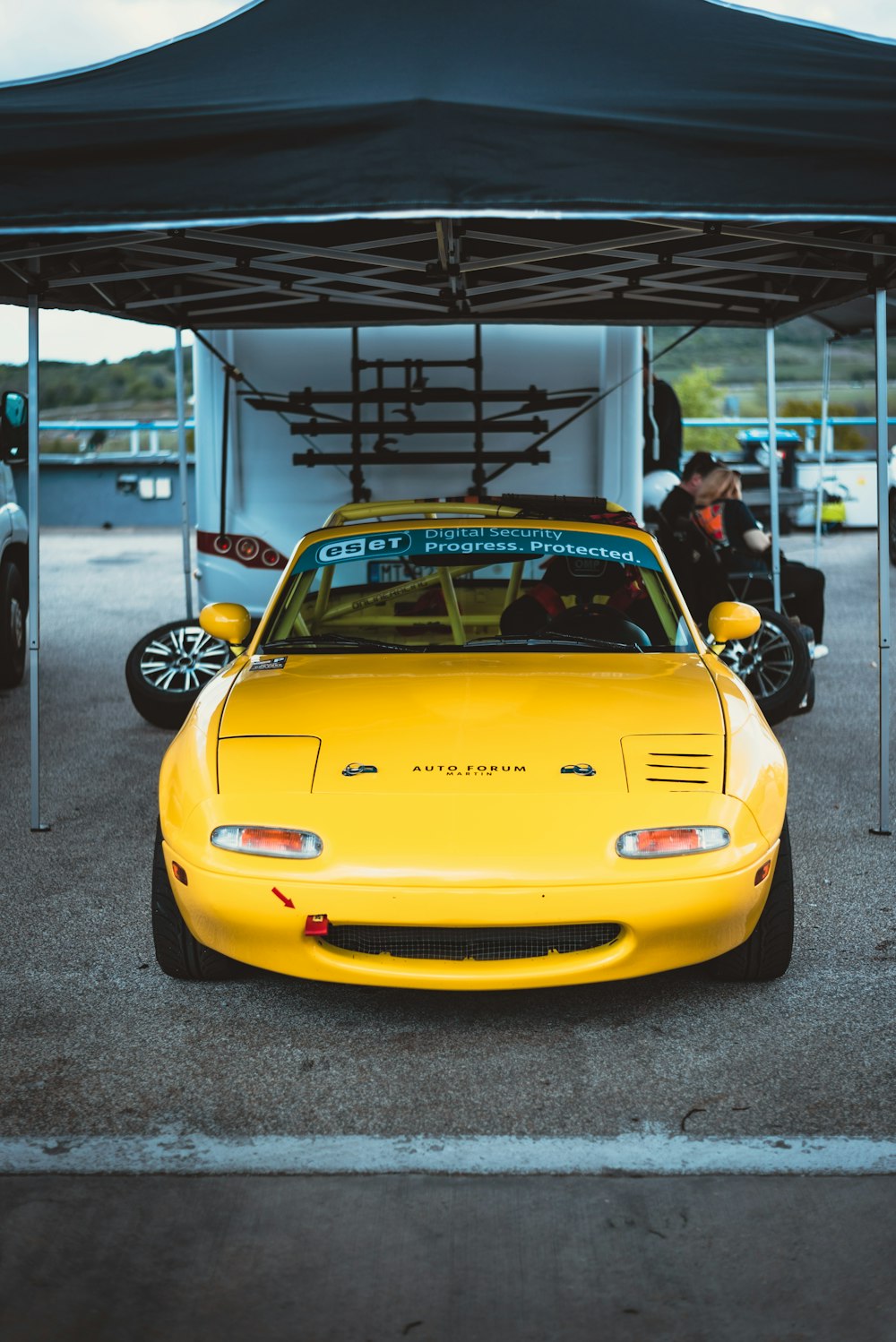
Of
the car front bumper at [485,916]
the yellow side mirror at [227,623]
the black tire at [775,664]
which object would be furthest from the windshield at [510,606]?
the black tire at [775,664]

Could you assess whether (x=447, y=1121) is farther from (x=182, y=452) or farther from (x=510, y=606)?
(x=182, y=452)

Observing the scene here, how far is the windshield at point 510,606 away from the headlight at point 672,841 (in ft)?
4.18

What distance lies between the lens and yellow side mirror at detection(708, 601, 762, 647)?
15.6 ft

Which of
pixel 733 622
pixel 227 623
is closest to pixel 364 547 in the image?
pixel 227 623

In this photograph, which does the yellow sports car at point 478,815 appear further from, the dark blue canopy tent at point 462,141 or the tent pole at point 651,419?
the tent pole at point 651,419

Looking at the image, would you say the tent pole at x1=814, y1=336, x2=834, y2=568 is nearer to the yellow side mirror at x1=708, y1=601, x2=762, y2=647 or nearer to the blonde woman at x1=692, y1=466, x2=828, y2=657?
the blonde woman at x1=692, y1=466, x2=828, y2=657

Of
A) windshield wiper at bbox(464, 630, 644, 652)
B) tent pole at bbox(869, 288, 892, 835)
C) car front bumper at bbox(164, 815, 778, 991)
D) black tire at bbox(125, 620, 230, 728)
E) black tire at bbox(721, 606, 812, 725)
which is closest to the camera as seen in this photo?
car front bumper at bbox(164, 815, 778, 991)

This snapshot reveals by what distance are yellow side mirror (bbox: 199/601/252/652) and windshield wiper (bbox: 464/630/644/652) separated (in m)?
0.84

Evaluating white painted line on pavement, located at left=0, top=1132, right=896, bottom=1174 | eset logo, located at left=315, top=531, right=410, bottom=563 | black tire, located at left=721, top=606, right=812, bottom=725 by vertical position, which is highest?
eset logo, located at left=315, top=531, right=410, bottom=563

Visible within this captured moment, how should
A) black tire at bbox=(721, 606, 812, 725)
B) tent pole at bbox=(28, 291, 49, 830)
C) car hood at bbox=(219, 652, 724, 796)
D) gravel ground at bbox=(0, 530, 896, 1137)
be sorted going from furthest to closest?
black tire at bbox=(721, 606, 812, 725) < tent pole at bbox=(28, 291, 49, 830) < car hood at bbox=(219, 652, 724, 796) < gravel ground at bbox=(0, 530, 896, 1137)

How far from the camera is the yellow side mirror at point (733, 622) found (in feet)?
15.6

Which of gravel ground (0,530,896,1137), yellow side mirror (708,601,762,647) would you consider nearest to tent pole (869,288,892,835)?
gravel ground (0,530,896,1137)

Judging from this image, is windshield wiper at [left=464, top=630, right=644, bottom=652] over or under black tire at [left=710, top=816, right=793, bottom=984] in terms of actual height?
over

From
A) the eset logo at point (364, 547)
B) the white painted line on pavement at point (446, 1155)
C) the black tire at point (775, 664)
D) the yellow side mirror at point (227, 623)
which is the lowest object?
the white painted line on pavement at point (446, 1155)
